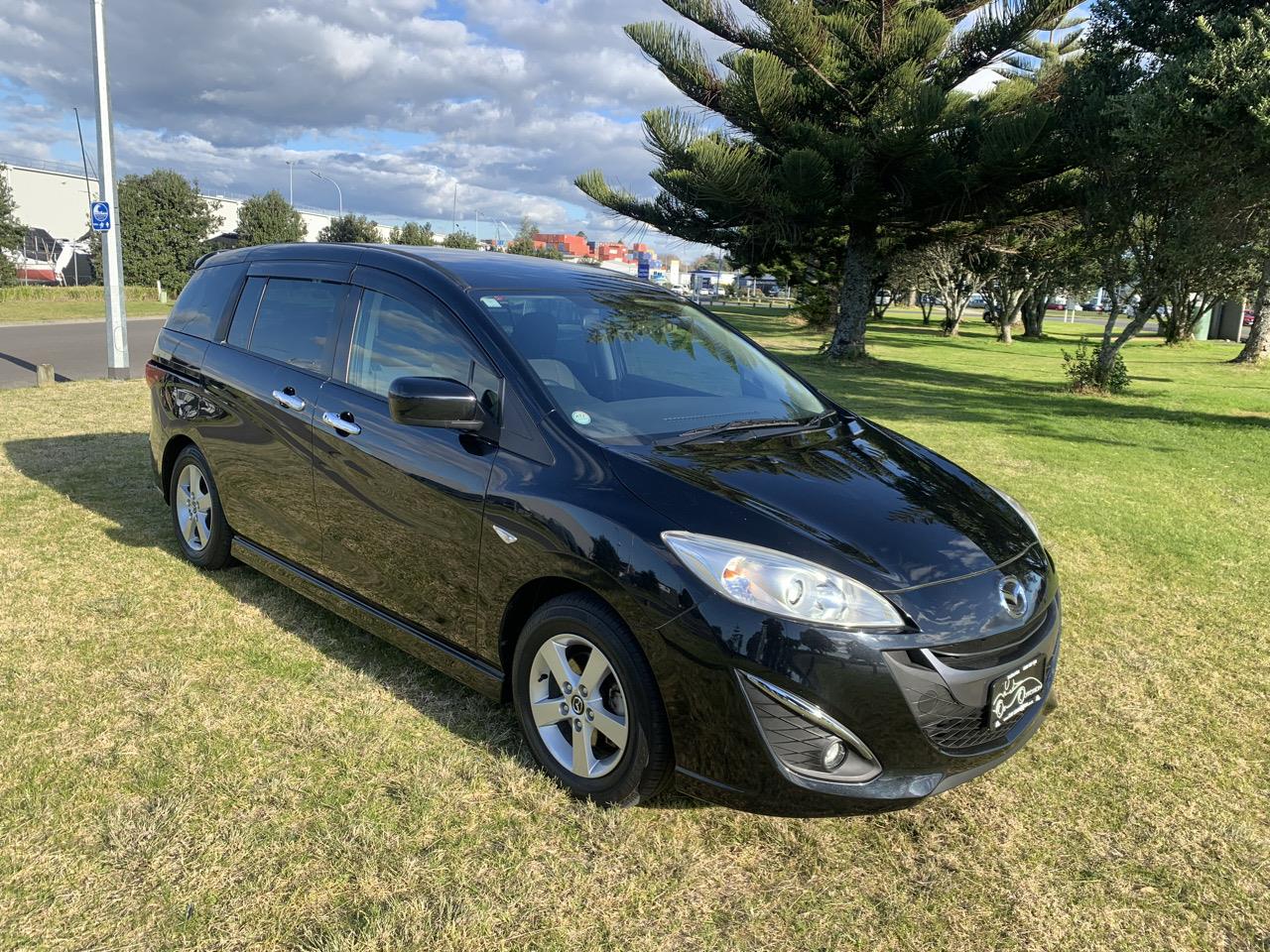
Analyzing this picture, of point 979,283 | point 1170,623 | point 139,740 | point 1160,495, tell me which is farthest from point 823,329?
point 139,740

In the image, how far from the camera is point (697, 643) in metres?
2.38

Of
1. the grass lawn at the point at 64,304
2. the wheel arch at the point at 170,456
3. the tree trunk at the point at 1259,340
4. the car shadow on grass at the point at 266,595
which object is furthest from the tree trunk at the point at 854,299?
the grass lawn at the point at 64,304

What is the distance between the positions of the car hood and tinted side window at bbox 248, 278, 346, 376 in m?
1.68

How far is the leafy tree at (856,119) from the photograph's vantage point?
16688mm

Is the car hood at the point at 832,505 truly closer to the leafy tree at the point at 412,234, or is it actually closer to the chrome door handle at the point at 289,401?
the chrome door handle at the point at 289,401

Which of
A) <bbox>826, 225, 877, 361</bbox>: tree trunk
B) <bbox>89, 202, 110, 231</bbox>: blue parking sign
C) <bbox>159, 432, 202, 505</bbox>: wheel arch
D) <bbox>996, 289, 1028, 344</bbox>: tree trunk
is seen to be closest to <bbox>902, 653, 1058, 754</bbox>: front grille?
<bbox>159, 432, 202, 505</bbox>: wheel arch

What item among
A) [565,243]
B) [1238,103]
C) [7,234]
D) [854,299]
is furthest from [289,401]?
[565,243]

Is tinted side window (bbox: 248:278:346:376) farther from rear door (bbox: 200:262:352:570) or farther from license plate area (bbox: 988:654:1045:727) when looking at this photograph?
license plate area (bbox: 988:654:1045:727)

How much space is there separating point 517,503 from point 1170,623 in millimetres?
3642

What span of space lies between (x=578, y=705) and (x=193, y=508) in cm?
301

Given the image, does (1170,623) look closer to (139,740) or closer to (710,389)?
(710,389)

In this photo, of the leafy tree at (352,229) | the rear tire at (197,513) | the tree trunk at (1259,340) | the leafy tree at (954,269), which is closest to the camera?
the rear tire at (197,513)

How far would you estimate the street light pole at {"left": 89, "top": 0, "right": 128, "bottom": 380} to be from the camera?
12547mm

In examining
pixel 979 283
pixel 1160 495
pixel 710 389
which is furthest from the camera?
pixel 979 283
